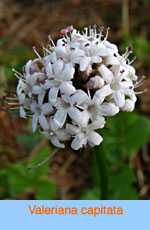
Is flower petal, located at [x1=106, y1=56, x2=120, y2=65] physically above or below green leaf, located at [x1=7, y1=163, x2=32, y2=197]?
above

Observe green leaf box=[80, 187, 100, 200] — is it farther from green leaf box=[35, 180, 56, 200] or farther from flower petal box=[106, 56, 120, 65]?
flower petal box=[106, 56, 120, 65]

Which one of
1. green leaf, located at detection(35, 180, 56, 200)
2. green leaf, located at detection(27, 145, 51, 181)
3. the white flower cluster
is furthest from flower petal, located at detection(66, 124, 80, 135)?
green leaf, located at detection(35, 180, 56, 200)

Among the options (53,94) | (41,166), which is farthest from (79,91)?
(41,166)

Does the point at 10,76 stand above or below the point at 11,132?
above

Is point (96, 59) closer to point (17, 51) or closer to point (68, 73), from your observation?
point (68, 73)

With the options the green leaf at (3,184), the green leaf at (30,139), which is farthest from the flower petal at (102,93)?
the green leaf at (3,184)

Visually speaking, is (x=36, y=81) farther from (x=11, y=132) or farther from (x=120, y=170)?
(x=11, y=132)

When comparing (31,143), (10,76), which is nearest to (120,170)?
(31,143)
